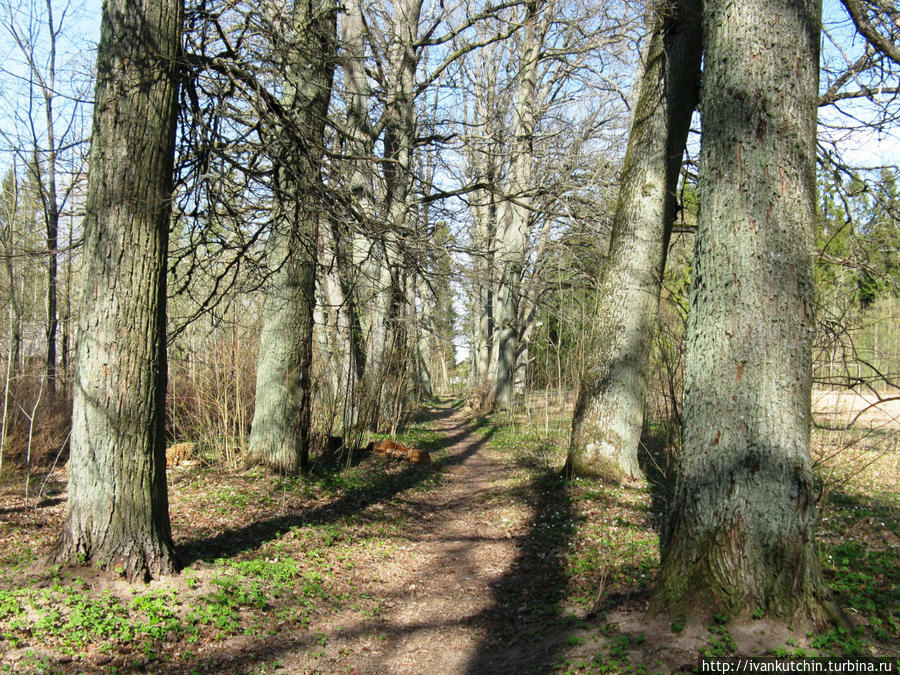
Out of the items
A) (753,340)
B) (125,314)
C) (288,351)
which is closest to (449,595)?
(753,340)

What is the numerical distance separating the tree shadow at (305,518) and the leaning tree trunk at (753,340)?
3918 millimetres

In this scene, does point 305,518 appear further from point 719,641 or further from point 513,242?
point 513,242

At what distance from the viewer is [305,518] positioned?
6.88 meters

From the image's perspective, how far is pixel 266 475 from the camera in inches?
312

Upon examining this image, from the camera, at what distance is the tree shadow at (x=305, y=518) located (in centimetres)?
536

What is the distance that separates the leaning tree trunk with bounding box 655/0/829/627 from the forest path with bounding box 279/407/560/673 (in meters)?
1.39

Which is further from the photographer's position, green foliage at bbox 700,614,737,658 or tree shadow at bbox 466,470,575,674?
tree shadow at bbox 466,470,575,674

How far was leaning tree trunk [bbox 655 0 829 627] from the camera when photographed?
340 cm

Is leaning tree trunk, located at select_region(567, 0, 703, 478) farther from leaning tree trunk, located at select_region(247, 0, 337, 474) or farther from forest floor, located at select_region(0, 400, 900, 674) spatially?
leaning tree trunk, located at select_region(247, 0, 337, 474)

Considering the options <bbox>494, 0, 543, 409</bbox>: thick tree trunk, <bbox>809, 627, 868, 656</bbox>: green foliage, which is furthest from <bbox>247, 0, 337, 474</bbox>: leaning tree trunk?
<bbox>494, 0, 543, 409</bbox>: thick tree trunk

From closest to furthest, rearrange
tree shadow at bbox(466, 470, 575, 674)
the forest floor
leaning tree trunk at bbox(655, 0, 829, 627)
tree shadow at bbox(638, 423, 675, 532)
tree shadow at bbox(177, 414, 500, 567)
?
leaning tree trunk at bbox(655, 0, 829, 627) < the forest floor < tree shadow at bbox(466, 470, 575, 674) < tree shadow at bbox(177, 414, 500, 567) < tree shadow at bbox(638, 423, 675, 532)

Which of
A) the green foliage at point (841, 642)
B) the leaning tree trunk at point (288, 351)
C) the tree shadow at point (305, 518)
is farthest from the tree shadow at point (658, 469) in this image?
the leaning tree trunk at point (288, 351)

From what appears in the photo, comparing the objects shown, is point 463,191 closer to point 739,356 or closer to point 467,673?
point 739,356

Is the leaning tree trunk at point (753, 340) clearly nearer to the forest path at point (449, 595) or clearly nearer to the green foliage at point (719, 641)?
the green foliage at point (719, 641)
